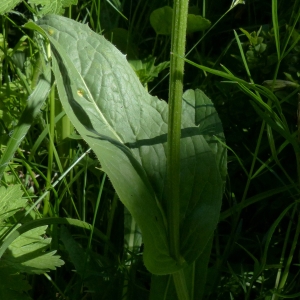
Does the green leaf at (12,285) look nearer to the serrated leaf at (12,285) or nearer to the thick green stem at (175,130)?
the serrated leaf at (12,285)

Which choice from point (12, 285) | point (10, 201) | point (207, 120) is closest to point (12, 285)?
point (12, 285)

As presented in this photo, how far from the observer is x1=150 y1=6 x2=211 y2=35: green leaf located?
5.50 ft

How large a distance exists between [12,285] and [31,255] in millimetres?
90

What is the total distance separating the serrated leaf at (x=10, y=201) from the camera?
1.25m

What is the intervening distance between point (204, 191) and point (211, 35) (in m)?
0.91

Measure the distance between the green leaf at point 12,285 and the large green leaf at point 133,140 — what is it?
0.32 meters

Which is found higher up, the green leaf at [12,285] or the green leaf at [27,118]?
the green leaf at [27,118]

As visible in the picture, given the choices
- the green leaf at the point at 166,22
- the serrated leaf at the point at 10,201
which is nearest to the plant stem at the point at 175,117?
the serrated leaf at the point at 10,201

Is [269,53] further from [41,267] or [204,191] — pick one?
[41,267]

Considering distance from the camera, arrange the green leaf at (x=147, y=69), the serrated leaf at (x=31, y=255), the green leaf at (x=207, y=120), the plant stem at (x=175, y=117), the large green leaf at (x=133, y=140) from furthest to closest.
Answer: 1. the green leaf at (x=147, y=69)
2. the green leaf at (x=207, y=120)
3. the serrated leaf at (x=31, y=255)
4. the large green leaf at (x=133, y=140)
5. the plant stem at (x=175, y=117)

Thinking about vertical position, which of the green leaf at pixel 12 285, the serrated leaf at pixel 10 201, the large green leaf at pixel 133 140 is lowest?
the green leaf at pixel 12 285

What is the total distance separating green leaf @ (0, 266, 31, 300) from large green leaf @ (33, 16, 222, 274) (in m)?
0.32

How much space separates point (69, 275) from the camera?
53.5 inches

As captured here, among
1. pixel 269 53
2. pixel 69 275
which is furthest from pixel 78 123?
pixel 269 53
